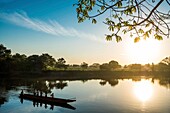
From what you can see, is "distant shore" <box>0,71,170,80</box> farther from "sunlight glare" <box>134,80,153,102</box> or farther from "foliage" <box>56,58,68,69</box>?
"sunlight glare" <box>134,80,153,102</box>

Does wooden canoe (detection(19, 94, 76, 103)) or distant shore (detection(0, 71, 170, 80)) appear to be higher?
distant shore (detection(0, 71, 170, 80))

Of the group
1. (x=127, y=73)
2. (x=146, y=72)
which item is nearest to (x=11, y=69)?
(x=127, y=73)

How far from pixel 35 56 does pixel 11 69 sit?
634 inches

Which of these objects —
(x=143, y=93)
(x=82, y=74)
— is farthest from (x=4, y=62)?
(x=143, y=93)

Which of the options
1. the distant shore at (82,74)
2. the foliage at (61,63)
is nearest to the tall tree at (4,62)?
the distant shore at (82,74)

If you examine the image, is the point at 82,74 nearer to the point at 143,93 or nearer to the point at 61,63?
the point at 61,63

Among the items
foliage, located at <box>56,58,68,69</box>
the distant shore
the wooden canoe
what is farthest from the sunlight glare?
foliage, located at <box>56,58,68,69</box>

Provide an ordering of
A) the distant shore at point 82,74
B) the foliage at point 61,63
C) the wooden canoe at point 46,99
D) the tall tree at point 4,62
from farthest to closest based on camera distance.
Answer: the foliage at point 61,63 → the distant shore at point 82,74 → the tall tree at point 4,62 → the wooden canoe at point 46,99

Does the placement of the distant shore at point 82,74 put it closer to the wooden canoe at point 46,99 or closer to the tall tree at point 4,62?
the tall tree at point 4,62

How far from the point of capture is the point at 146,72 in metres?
108

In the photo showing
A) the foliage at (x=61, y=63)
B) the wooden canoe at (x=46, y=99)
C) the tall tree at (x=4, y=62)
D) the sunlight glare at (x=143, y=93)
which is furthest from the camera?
the foliage at (x=61, y=63)

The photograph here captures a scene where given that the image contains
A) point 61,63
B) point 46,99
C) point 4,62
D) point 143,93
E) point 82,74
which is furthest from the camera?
point 61,63

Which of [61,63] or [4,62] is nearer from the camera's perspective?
[4,62]

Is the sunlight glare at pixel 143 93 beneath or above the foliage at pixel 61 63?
beneath
